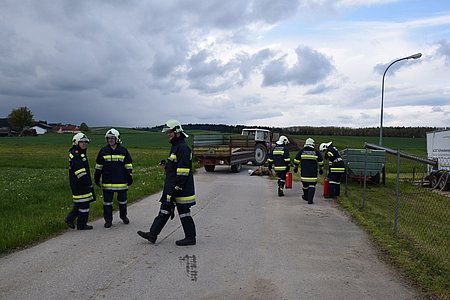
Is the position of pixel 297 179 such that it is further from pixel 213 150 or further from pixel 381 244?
pixel 381 244

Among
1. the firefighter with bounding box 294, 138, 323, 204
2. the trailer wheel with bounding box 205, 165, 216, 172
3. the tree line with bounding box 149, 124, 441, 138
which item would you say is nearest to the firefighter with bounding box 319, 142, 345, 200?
the firefighter with bounding box 294, 138, 323, 204

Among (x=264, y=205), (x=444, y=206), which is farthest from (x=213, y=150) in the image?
(x=444, y=206)

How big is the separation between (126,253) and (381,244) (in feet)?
13.6

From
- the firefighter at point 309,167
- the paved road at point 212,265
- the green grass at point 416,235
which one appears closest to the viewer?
the paved road at point 212,265

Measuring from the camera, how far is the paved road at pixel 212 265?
534 cm

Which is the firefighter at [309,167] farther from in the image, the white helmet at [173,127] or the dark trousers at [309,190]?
the white helmet at [173,127]

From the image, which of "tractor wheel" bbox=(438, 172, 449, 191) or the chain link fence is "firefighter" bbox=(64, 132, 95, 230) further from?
"tractor wheel" bbox=(438, 172, 449, 191)

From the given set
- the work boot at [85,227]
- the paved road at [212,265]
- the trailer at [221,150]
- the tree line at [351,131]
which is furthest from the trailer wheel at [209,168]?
the tree line at [351,131]

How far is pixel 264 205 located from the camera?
12625 millimetres

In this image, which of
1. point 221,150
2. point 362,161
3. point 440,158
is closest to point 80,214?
point 362,161

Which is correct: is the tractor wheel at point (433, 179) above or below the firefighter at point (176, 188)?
below

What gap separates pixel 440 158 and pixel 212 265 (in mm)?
18047

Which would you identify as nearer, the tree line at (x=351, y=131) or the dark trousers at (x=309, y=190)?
the dark trousers at (x=309, y=190)

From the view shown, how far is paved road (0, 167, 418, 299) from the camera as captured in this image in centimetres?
534
